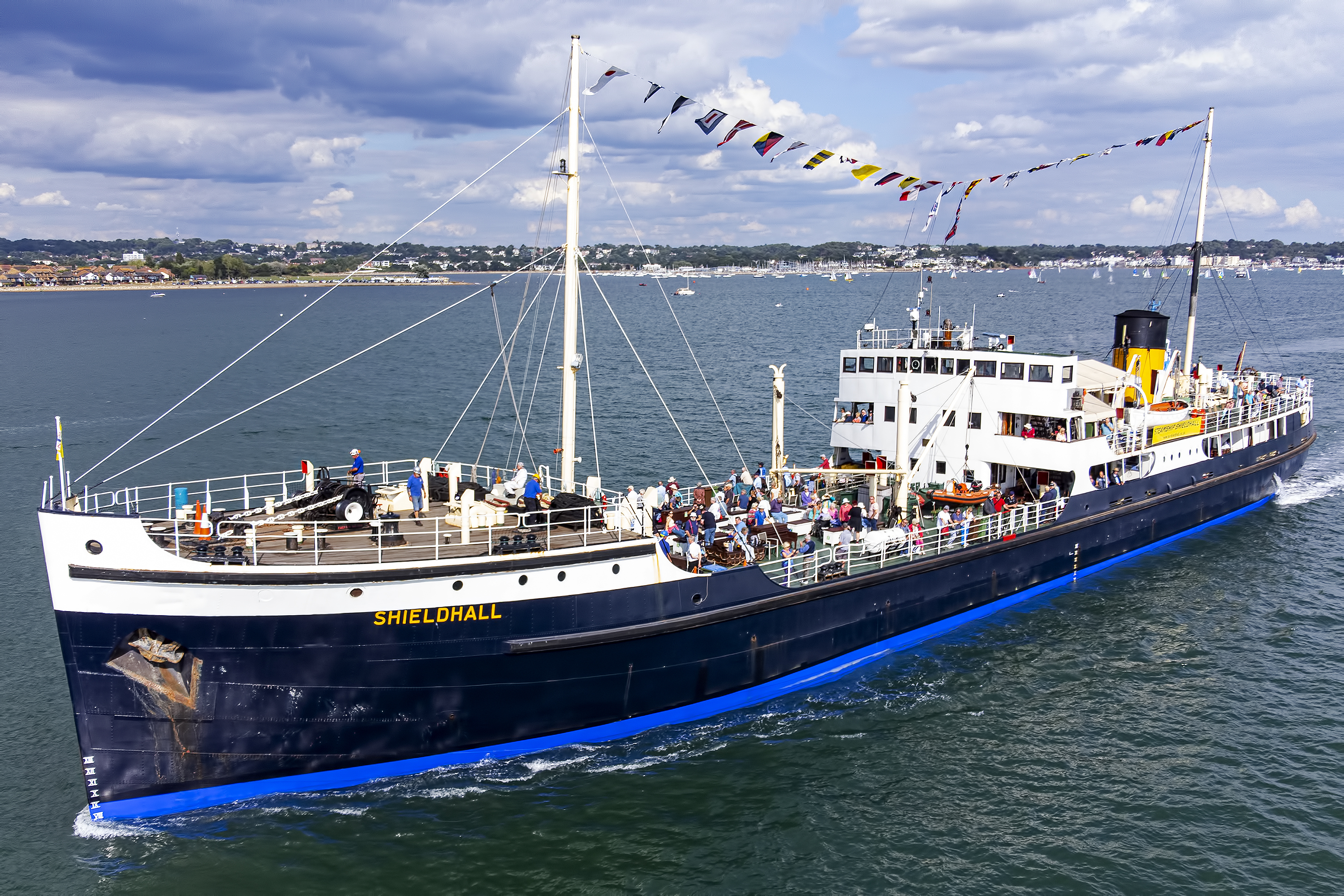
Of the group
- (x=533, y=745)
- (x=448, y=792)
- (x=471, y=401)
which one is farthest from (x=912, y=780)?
(x=471, y=401)

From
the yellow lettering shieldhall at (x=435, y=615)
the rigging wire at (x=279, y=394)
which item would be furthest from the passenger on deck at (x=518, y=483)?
the rigging wire at (x=279, y=394)

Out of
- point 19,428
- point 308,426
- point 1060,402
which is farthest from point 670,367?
point 1060,402

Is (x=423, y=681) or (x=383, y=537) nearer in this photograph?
(x=423, y=681)

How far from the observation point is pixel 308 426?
150 feet

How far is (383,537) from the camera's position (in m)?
16.6

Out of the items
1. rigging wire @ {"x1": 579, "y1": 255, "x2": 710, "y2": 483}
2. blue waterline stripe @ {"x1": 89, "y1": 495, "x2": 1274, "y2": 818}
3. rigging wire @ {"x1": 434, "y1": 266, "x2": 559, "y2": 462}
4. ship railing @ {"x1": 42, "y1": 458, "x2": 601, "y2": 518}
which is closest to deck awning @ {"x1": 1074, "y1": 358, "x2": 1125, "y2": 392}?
blue waterline stripe @ {"x1": 89, "y1": 495, "x2": 1274, "y2": 818}

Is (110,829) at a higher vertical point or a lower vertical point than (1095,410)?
lower

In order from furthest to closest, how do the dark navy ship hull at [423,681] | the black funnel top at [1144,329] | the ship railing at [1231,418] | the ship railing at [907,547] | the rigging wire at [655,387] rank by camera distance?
the black funnel top at [1144,329] → the ship railing at [1231,418] → the ship railing at [907,547] → the rigging wire at [655,387] → the dark navy ship hull at [423,681]

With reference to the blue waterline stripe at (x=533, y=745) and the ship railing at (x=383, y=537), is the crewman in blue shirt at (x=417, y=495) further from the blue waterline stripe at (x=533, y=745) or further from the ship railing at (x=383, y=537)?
the blue waterline stripe at (x=533, y=745)

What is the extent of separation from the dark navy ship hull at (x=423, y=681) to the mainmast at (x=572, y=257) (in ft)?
10.8

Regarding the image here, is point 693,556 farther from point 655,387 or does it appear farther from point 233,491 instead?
point 233,491

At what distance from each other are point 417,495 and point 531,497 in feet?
7.64

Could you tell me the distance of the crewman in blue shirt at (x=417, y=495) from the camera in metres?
18.0

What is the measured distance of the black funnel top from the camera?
101 feet
